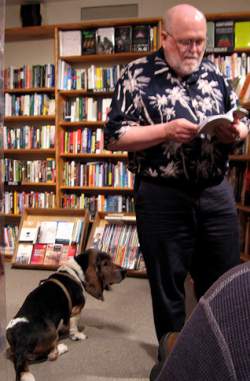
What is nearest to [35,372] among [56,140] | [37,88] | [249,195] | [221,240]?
[221,240]

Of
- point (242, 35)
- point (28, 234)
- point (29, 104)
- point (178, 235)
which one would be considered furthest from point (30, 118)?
point (178, 235)

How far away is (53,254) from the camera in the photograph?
3.58 m

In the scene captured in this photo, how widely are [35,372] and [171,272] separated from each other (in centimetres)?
89

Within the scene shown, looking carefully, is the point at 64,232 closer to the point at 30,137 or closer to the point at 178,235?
the point at 30,137

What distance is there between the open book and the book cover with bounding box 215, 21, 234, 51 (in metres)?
2.57

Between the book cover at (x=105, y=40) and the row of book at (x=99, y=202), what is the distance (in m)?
1.40

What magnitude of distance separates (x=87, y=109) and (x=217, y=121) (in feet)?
9.15

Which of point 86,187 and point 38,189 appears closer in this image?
point 86,187

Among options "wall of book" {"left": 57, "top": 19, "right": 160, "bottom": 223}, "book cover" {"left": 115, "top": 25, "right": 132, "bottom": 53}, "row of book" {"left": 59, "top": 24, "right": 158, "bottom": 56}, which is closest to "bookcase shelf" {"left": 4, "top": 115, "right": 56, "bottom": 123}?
"wall of book" {"left": 57, "top": 19, "right": 160, "bottom": 223}

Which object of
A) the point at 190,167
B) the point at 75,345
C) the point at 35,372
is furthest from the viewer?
the point at 75,345

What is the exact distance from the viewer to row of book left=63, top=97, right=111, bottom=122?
3.88m

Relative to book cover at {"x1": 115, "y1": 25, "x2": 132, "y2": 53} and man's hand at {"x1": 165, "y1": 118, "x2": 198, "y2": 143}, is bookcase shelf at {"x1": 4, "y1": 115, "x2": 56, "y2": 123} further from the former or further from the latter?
man's hand at {"x1": 165, "y1": 118, "x2": 198, "y2": 143}

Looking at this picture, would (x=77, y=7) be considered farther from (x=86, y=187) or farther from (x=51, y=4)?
(x=86, y=187)

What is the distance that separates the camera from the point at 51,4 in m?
4.07
